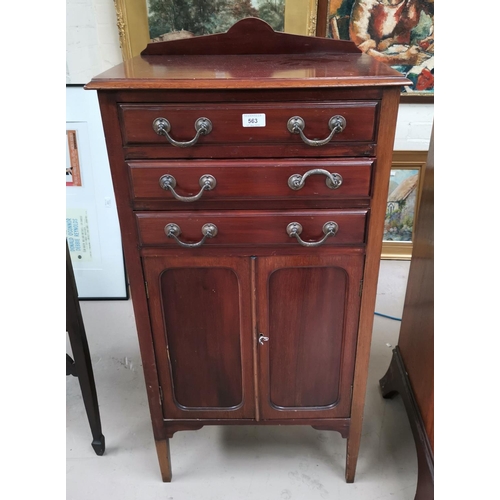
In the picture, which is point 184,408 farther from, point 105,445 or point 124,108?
point 124,108

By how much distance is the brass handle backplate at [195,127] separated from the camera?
81cm

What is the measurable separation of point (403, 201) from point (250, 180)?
1366mm

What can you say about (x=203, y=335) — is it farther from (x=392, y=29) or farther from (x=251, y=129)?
(x=392, y=29)

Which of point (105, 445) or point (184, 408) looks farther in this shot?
point (105, 445)

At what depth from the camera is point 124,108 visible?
0.81 meters

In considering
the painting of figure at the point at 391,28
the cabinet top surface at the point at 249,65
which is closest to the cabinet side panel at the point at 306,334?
the cabinet top surface at the point at 249,65

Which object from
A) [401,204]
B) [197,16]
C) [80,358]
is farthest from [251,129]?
[401,204]

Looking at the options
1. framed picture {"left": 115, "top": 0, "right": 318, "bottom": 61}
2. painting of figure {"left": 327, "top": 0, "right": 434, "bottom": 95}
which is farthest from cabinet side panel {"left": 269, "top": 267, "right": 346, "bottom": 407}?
painting of figure {"left": 327, "top": 0, "right": 434, "bottom": 95}

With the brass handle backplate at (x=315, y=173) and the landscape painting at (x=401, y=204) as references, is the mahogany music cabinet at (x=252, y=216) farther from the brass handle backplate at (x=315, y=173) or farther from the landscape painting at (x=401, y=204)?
the landscape painting at (x=401, y=204)

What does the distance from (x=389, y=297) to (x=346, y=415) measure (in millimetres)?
903

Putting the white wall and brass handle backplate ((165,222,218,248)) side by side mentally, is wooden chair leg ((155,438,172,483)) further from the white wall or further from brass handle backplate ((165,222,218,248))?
the white wall

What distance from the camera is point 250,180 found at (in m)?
0.85

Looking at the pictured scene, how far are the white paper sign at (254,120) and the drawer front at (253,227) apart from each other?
0.17m

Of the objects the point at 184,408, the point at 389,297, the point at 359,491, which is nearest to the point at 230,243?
the point at 184,408
